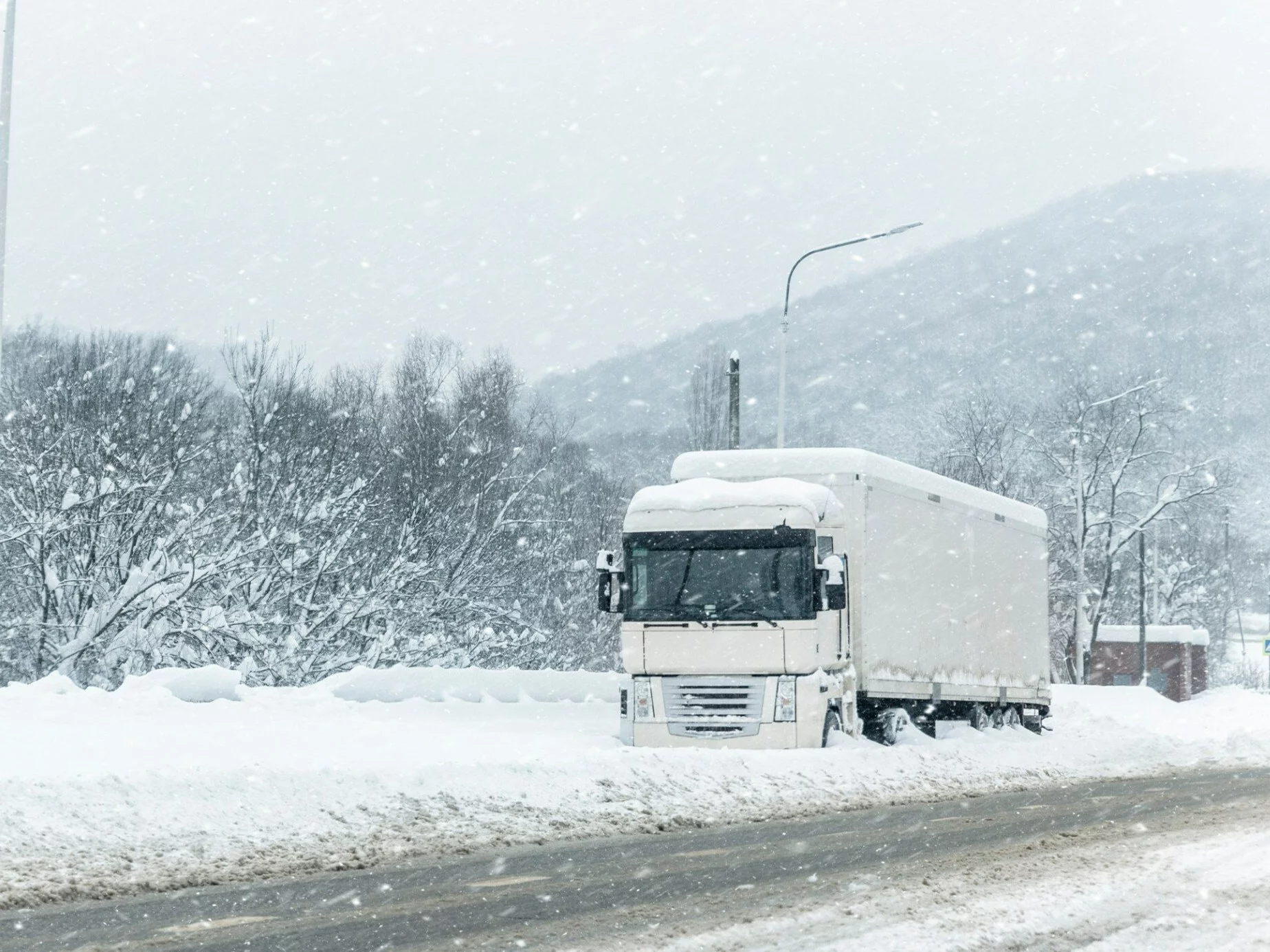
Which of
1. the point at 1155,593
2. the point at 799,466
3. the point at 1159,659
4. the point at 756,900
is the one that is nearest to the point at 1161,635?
the point at 1159,659

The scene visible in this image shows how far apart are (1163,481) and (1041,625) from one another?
3373 cm

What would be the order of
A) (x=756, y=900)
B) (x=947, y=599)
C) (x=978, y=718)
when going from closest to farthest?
(x=756, y=900) → (x=947, y=599) → (x=978, y=718)

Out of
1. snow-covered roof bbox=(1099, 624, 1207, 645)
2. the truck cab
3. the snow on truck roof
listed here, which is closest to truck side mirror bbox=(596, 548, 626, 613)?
the truck cab

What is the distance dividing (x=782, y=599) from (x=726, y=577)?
74 centimetres

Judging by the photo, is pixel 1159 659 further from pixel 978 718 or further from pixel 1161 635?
pixel 978 718

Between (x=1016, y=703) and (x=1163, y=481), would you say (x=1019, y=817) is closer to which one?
(x=1016, y=703)

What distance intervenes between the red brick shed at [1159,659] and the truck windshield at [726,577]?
61454 millimetres

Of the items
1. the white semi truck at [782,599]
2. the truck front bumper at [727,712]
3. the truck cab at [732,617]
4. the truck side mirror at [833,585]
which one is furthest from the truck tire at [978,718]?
the truck side mirror at [833,585]

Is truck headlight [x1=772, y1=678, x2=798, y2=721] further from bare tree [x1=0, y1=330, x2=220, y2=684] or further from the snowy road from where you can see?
bare tree [x1=0, y1=330, x2=220, y2=684]

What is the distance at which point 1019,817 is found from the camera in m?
14.6

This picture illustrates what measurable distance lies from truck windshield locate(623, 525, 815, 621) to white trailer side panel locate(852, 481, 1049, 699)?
1426 millimetres

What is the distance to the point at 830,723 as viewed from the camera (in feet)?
65.0

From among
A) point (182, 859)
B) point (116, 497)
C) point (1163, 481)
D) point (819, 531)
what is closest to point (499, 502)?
point (116, 497)

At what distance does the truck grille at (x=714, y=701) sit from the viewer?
757 inches
